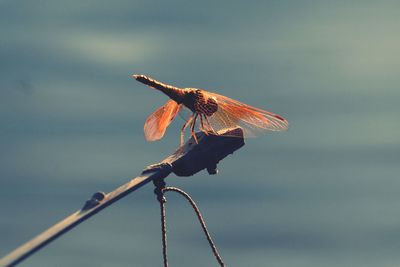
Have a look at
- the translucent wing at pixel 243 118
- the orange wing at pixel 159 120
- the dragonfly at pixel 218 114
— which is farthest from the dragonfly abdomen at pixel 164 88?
the orange wing at pixel 159 120

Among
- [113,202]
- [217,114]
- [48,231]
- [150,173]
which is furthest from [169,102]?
[48,231]

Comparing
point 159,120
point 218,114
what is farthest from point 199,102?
point 159,120

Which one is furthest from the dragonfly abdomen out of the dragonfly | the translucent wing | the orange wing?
the orange wing

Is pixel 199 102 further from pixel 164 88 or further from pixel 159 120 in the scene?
pixel 159 120

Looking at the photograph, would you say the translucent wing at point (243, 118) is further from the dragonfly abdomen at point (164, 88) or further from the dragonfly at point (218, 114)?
the dragonfly abdomen at point (164, 88)

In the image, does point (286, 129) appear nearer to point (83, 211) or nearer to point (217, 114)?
point (217, 114)

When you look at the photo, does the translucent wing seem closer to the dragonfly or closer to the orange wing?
the dragonfly
